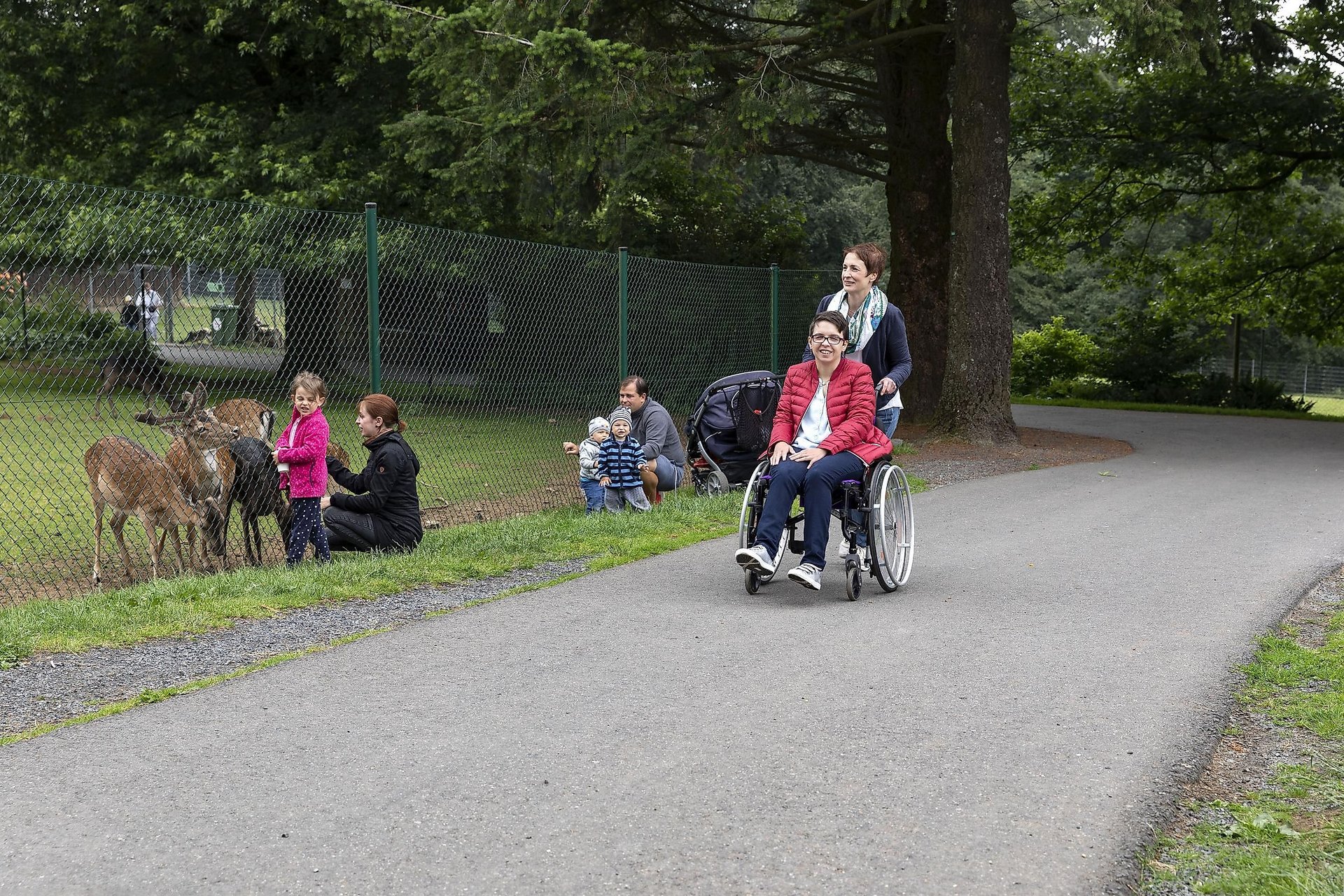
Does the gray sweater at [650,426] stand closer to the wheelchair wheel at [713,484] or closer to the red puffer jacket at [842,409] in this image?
the wheelchair wheel at [713,484]

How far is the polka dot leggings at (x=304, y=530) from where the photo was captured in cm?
854

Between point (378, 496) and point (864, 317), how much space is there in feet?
11.5

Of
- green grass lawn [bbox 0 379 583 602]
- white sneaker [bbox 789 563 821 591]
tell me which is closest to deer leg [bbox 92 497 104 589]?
green grass lawn [bbox 0 379 583 602]

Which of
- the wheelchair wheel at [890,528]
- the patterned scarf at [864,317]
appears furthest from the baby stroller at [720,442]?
the wheelchair wheel at [890,528]

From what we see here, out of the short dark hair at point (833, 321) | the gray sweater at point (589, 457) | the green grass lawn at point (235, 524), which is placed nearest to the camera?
the short dark hair at point (833, 321)

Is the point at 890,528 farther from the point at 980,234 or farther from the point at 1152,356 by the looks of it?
the point at 1152,356

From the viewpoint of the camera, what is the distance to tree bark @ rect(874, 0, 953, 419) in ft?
68.4

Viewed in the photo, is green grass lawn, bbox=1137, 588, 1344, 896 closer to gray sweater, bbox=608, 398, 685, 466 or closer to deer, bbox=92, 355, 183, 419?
gray sweater, bbox=608, 398, 685, 466

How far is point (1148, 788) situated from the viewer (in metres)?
4.56

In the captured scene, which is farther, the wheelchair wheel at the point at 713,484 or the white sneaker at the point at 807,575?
the wheelchair wheel at the point at 713,484

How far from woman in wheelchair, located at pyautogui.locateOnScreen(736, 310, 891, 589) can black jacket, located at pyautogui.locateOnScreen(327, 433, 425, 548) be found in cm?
255

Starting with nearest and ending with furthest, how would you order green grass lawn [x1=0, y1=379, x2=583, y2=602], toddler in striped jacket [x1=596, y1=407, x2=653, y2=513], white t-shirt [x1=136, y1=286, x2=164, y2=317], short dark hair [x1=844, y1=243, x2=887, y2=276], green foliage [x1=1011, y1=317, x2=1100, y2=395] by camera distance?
1. short dark hair [x1=844, y1=243, x2=887, y2=276]
2. white t-shirt [x1=136, y1=286, x2=164, y2=317]
3. green grass lawn [x1=0, y1=379, x2=583, y2=602]
4. toddler in striped jacket [x1=596, y1=407, x2=653, y2=513]
5. green foliage [x1=1011, y1=317, x2=1100, y2=395]

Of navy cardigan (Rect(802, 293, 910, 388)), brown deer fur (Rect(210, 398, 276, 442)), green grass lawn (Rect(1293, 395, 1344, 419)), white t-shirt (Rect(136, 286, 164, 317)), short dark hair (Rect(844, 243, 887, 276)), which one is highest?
short dark hair (Rect(844, 243, 887, 276))

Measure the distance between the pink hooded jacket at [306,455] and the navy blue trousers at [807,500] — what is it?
2912 mm
